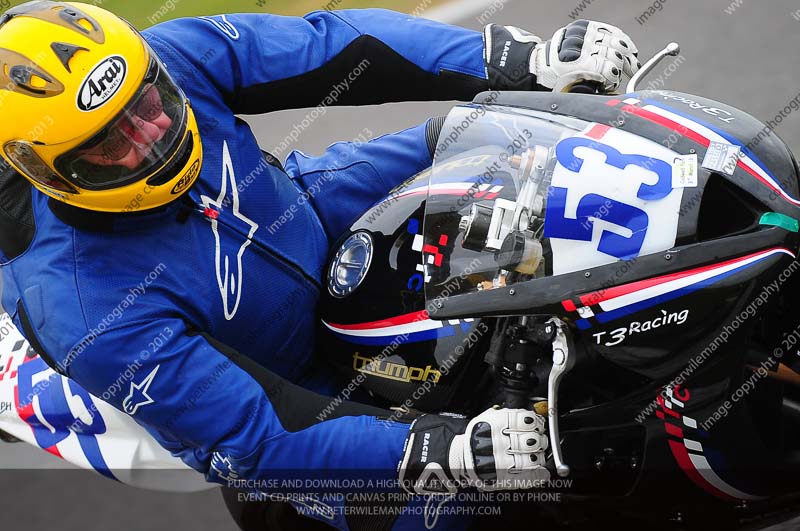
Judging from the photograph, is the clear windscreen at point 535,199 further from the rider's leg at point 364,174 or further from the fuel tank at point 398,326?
the rider's leg at point 364,174

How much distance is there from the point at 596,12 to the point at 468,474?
3.95m

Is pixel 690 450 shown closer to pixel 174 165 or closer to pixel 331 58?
pixel 174 165

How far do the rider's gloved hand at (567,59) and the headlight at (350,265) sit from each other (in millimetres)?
644

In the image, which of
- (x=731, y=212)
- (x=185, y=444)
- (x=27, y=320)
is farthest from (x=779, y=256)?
(x=27, y=320)

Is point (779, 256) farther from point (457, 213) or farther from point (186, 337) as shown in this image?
point (186, 337)

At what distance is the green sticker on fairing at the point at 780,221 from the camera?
1905 mm

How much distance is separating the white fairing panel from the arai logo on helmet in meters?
0.96

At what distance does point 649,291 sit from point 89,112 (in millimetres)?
1348

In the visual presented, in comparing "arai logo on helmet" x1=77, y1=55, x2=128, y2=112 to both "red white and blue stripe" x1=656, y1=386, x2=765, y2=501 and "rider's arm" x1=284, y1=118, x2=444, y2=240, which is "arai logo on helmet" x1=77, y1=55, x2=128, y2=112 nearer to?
"rider's arm" x1=284, y1=118, x2=444, y2=240

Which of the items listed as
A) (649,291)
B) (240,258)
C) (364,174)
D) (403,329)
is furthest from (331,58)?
(649,291)

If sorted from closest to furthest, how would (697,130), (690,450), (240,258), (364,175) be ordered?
1. (697,130)
2. (690,450)
3. (240,258)
4. (364,175)

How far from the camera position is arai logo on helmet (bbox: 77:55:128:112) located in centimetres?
238

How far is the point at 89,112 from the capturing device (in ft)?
7.82

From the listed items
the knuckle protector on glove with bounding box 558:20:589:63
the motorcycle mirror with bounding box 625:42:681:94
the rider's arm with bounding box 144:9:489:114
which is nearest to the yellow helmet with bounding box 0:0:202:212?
the rider's arm with bounding box 144:9:489:114
